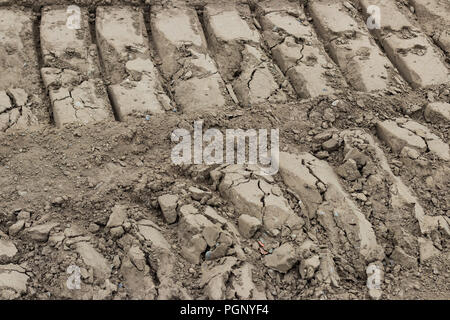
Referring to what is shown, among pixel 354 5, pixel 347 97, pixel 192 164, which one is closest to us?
pixel 192 164

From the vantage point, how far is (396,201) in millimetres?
3320

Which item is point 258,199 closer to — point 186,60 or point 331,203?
point 331,203

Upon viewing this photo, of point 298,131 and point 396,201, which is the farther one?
point 298,131

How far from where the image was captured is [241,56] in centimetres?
437

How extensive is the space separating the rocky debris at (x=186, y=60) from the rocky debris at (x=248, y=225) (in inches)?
39.5

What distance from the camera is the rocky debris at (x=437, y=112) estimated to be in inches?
152

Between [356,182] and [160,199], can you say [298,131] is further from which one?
[160,199]

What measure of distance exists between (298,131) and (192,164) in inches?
29.8

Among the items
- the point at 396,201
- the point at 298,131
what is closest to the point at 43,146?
the point at 298,131

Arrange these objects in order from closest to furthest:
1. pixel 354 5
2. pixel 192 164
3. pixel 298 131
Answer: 1. pixel 192 164
2. pixel 298 131
3. pixel 354 5

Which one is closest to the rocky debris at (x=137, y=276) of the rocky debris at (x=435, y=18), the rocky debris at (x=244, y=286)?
the rocky debris at (x=244, y=286)

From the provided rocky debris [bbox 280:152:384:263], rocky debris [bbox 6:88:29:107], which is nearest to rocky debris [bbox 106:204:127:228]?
rocky debris [bbox 280:152:384:263]

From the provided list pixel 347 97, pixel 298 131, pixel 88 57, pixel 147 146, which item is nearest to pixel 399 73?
pixel 347 97

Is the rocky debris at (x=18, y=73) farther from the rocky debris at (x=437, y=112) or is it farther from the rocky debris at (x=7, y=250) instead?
the rocky debris at (x=437, y=112)
